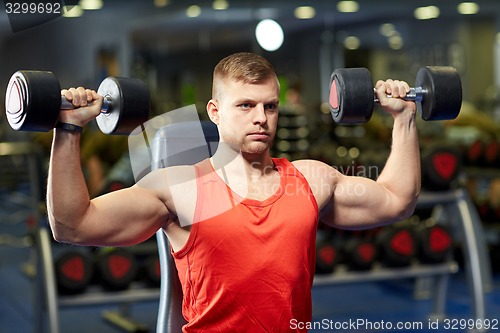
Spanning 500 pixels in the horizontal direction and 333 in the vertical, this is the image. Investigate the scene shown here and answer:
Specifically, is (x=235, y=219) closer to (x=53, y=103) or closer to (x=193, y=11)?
(x=53, y=103)

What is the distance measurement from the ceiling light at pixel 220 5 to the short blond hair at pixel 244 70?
6.37 meters

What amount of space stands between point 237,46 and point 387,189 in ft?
19.8

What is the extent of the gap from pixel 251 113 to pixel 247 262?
0.30 meters

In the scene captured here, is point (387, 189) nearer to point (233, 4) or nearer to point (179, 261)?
point (179, 261)

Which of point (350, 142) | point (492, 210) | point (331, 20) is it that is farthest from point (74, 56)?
point (492, 210)

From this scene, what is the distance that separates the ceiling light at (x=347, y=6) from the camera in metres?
8.45

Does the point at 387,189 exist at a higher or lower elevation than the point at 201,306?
higher

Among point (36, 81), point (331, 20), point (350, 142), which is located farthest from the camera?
point (331, 20)

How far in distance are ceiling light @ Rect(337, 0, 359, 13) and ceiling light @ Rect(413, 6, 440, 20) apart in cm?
79

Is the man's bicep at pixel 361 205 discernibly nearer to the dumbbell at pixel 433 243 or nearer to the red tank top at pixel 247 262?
the red tank top at pixel 247 262

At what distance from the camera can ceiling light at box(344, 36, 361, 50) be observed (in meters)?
8.33

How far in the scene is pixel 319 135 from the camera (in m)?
6.85

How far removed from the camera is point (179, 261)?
1.69 m

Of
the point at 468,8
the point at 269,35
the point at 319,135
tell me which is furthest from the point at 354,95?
the point at 468,8
